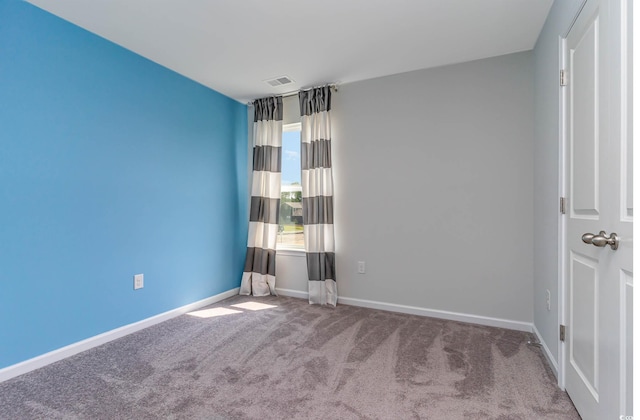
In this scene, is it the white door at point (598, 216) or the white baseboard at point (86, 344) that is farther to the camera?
the white baseboard at point (86, 344)

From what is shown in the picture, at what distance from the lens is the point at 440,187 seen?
2930 millimetres

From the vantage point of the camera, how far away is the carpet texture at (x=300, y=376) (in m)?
1.59

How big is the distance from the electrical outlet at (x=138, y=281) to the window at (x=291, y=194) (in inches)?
60.9

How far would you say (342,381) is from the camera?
1.86 meters

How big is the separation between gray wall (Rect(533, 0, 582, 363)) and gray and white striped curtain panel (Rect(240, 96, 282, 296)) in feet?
8.40

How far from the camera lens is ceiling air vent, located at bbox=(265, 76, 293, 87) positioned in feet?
10.5

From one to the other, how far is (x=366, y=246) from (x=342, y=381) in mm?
1592

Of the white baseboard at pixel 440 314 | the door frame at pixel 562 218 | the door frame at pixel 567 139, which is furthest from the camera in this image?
the white baseboard at pixel 440 314

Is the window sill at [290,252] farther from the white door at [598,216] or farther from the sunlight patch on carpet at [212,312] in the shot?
the white door at [598,216]

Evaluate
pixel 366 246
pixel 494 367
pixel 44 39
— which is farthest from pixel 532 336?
pixel 44 39

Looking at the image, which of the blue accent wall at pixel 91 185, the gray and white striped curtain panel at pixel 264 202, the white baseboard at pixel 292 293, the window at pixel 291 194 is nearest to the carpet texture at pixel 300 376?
the blue accent wall at pixel 91 185

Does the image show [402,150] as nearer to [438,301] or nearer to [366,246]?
[366,246]

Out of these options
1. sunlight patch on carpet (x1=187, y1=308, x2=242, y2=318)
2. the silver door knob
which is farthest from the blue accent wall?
the silver door knob

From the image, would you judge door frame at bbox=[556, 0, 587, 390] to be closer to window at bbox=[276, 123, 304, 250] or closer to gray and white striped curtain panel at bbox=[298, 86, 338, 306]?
gray and white striped curtain panel at bbox=[298, 86, 338, 306]
